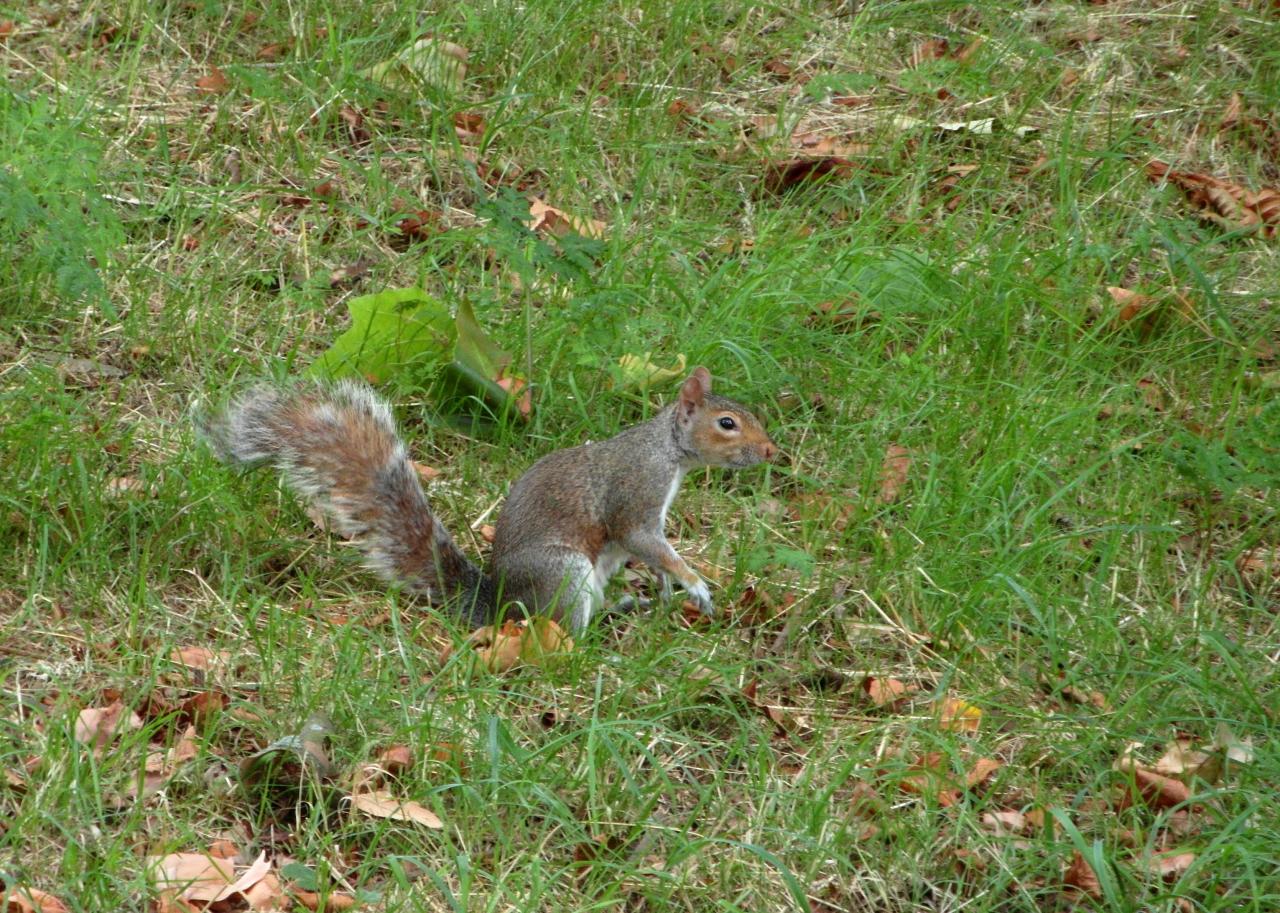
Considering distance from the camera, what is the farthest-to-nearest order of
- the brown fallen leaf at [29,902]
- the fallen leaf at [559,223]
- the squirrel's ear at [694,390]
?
the fallen leaf at [559,223] < the squirrel's ear at [694,390] < the brown fallen leaf at [29,902]

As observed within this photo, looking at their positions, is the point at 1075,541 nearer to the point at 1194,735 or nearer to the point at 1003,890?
the point at 1194,735

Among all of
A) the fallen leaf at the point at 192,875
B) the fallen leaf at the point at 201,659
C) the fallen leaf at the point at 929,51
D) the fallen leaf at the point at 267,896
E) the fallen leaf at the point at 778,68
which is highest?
the fallen leaf at the point at 929,51

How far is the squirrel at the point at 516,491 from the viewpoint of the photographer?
3074 millimetres

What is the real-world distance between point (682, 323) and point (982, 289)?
78 cm

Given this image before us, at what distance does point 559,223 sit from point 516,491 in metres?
1.25

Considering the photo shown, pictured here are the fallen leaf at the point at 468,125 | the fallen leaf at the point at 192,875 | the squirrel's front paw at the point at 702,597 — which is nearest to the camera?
the fallen leaf at the point at 192,875

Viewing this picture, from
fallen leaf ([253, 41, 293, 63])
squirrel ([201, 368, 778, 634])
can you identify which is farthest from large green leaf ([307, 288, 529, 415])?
fallen leaf ([253, 41, 293, 63])

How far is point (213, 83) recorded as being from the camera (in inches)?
182

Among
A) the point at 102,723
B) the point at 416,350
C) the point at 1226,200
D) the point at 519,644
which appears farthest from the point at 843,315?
the point at 102,723

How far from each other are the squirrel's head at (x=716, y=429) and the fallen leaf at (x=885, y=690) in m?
0.58

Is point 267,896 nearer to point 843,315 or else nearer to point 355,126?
point 843,315

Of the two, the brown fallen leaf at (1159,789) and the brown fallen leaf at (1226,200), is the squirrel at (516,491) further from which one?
the brown fallen leaf at (1226,200)

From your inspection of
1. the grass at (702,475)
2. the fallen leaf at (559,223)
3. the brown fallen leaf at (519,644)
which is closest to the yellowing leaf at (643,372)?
the grass at (702,475)

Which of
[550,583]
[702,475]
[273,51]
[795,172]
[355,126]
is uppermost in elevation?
[273,51]
